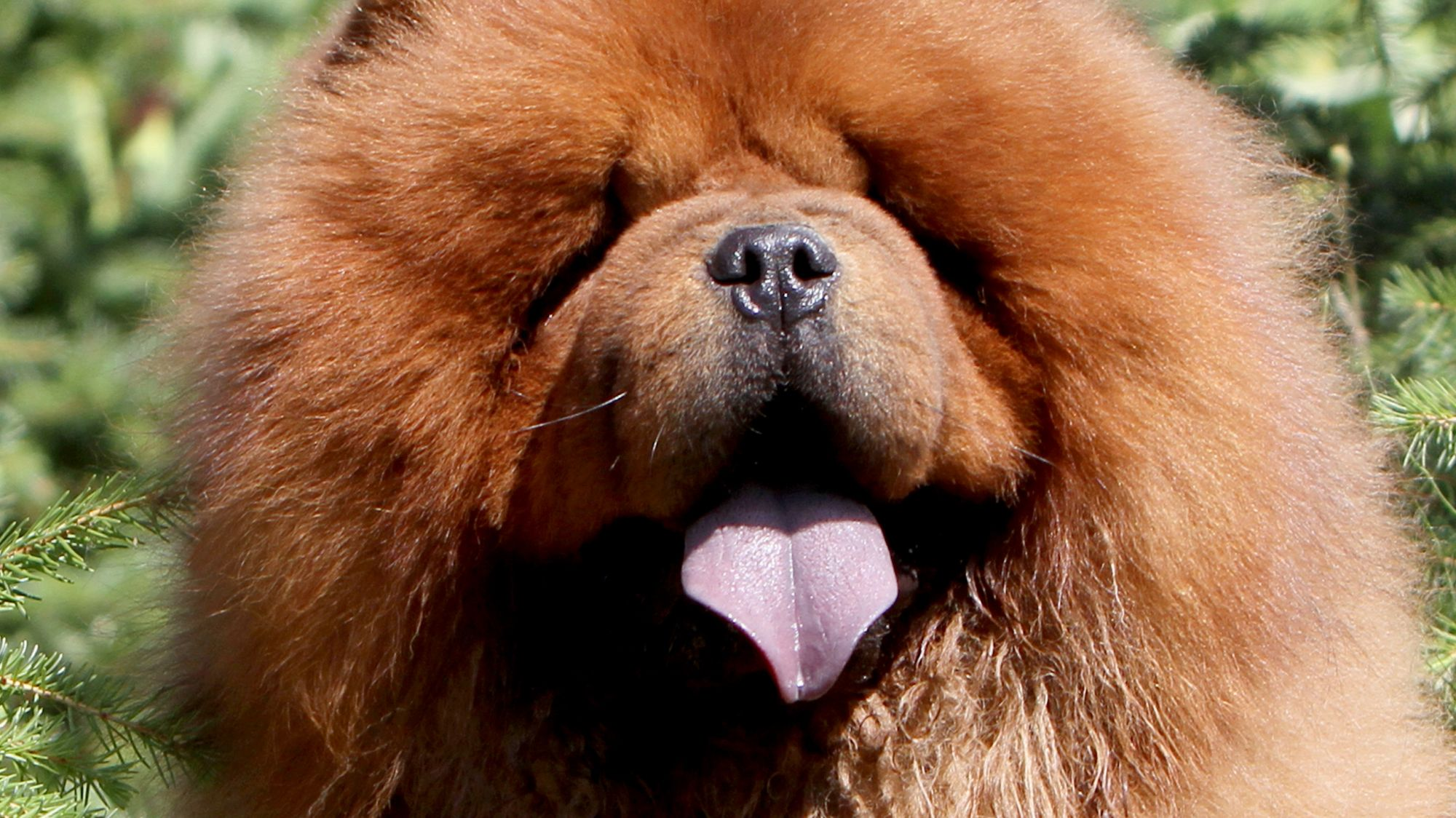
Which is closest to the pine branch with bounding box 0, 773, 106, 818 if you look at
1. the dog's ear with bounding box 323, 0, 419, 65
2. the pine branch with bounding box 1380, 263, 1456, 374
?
the dog's ear with bounding box 323, 0, 419, 65

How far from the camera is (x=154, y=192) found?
5.43m

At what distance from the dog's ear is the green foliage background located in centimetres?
52

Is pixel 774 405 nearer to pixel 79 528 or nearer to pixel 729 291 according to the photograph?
pixel 729 291

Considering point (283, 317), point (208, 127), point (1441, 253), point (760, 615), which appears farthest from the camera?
point (208, 127)

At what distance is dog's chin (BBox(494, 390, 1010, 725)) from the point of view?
229 cm

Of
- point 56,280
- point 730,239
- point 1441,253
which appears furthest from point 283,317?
point 56,280

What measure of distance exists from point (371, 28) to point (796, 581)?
1.11 m

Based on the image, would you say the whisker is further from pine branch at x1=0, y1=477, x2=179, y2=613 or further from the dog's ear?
pine branch at x1=0, y1=477, x2=179, y2=613

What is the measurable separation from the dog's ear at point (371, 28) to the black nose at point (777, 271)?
704 mm

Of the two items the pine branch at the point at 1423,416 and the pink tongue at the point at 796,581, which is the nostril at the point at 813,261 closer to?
the pink tongue at the point at 796,581

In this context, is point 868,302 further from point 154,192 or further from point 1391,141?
point 154,192

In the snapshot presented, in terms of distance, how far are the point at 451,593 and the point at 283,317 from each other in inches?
17.5

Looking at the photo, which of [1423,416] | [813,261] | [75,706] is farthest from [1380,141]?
[75,706]

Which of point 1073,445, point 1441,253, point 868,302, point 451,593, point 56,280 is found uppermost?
point 868,302
